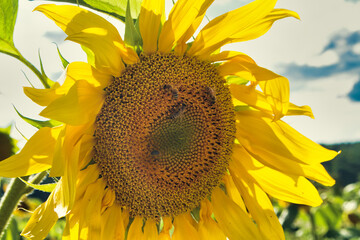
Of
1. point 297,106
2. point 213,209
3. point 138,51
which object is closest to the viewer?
point 138,51

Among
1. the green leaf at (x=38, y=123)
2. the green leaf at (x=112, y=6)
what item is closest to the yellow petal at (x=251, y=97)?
the green leaf at (x=112, y=6)

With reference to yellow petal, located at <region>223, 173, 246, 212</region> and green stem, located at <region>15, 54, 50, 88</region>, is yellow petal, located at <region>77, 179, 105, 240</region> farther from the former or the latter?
yellow petal, located at <region>223, 173, 246, 212</region>

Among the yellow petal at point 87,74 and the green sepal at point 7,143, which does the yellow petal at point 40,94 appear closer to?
the yellow petal at point 87,74

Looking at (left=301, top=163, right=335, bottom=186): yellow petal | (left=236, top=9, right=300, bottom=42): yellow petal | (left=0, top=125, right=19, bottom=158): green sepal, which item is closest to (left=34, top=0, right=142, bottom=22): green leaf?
(left=236, top=9, right=300, bottom=42): yellow petal

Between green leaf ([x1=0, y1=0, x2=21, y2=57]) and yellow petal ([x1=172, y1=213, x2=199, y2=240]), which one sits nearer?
green leaf ([x1=0, y1=0, x2=21, y2=57])

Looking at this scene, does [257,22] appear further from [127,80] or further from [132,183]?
[132,183]

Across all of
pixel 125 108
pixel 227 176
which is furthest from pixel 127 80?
pixel 227 176
